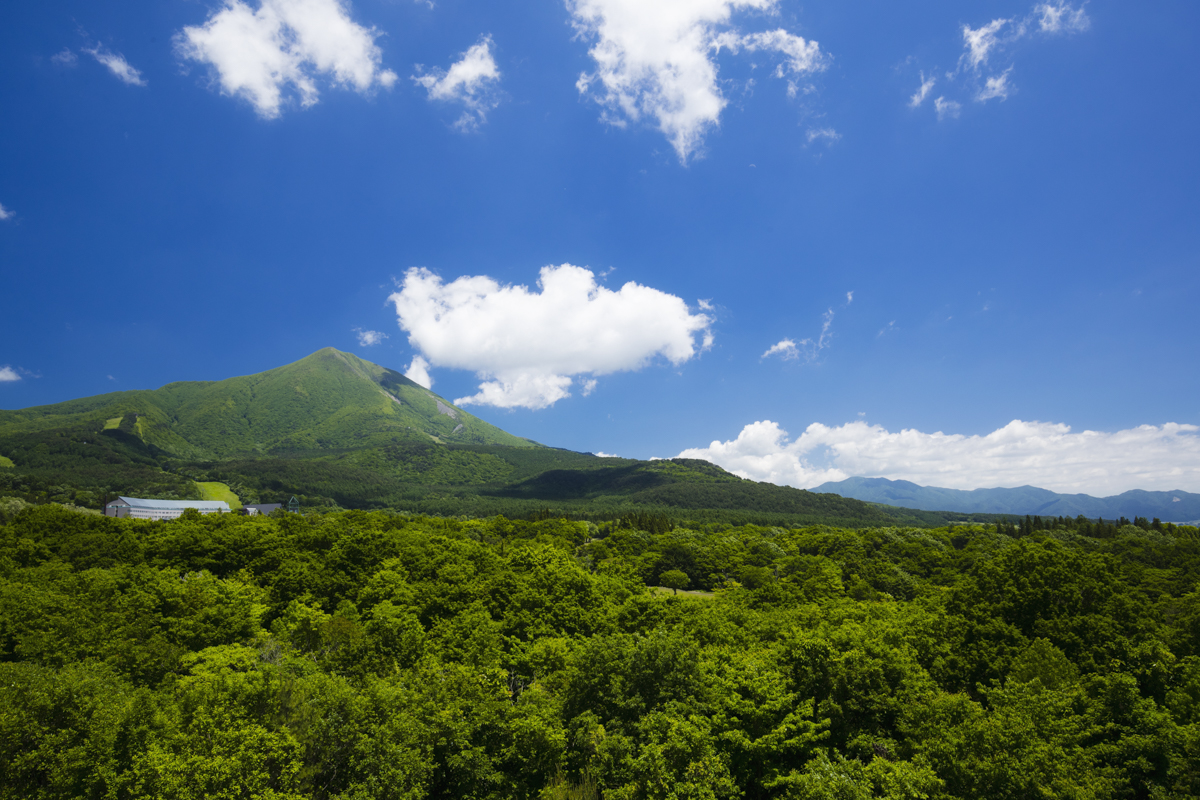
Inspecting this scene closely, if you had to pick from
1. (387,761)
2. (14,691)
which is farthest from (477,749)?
(14,691)

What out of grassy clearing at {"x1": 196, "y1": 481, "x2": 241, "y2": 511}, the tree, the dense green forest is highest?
the dense green forest

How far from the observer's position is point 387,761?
55.1 ft

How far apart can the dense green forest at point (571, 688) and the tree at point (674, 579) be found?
2589 cm

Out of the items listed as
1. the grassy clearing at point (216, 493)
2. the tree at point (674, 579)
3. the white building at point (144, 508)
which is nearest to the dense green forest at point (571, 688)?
the tree at point (674, 579)

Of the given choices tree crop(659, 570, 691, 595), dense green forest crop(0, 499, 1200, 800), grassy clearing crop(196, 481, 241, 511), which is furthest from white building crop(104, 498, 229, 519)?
tree crop(659, 570, 691, 595)

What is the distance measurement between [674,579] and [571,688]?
47537mm

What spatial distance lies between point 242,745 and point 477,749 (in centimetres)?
750

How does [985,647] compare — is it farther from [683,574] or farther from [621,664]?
[683,574]

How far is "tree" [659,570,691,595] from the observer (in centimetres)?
6875

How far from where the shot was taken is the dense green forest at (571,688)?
16531 millimetres

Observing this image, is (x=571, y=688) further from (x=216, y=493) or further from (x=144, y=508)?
(x=216, y=493)

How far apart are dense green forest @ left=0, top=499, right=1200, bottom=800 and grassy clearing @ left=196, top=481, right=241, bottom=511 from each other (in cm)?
13355

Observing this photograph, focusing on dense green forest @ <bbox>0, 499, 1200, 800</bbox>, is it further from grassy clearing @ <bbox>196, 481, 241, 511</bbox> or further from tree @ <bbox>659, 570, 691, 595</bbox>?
grassy clearing @ <bbox>196, 481, 241, 511</bbox>

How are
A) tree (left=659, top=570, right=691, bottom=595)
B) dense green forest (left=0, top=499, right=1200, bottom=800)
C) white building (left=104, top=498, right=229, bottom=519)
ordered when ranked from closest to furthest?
dense green forest (left=0, top=499, right=1200, bottom=800)
tree (left=659, top=570, right=691, bottom=595)
white building (left=104, top=498, right=229, bottom=519)
